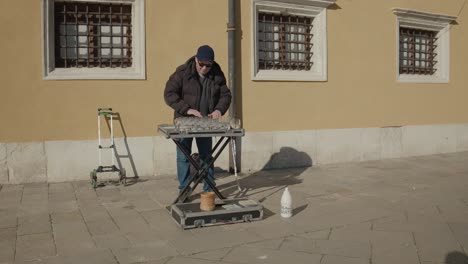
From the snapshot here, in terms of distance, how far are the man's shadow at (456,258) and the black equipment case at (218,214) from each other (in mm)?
1878

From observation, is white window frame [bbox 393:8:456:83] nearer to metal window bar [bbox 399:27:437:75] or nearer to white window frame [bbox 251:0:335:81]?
metal window bar [bbox 399:27:437:75]

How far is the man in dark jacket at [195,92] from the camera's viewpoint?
18.4 feet

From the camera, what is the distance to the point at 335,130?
939cm

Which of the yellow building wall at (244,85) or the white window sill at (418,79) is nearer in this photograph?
the yellow building wall at (244,85)

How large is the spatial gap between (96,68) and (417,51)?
730 cm

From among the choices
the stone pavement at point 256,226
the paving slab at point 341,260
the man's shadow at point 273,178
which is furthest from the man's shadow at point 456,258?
the man's shadow at point 273,178

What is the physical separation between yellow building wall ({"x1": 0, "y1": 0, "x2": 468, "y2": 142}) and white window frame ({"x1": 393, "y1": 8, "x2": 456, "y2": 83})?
0.15m

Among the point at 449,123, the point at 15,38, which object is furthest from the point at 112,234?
the point at 449,123

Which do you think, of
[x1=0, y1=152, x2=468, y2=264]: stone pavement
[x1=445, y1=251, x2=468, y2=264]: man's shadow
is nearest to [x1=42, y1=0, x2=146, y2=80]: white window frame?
[x1=0, y1=152, x2=468, y2=264]: stone pavement

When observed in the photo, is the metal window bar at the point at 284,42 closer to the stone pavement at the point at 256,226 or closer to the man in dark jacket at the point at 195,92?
the stone pavement at the point at 256,226

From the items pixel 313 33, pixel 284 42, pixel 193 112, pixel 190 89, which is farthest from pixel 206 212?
pixel 313 33

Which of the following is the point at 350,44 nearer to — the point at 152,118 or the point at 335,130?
the point at 335,130

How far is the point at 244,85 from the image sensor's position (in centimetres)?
844

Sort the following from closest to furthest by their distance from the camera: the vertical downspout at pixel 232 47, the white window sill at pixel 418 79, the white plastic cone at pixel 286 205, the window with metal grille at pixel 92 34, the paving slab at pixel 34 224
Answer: the paving slab at pixel 34 224
the white plastic cone at pixel 286 205
the window with metal grille at pixel 92 34
the vertical downspout at pixel 232 47
the white window sill at pixel 418 79
